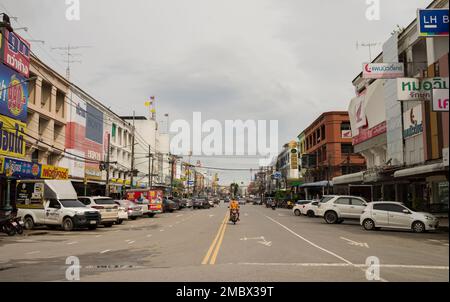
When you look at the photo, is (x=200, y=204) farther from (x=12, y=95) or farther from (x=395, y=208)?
(x=395, y=208)

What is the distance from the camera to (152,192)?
3928 cm

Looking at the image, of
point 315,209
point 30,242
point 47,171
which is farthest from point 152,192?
point 30,242

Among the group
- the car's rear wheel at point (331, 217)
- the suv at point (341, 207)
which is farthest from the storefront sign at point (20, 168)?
the car's rear wheel at point (331, 217)

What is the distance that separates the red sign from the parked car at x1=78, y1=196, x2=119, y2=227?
2591cm

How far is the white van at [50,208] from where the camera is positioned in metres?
23.7

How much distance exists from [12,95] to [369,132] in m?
33.0

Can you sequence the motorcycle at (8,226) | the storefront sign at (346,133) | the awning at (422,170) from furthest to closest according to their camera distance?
the storefront sign at (346,133) → the awning at (422,170) → the motorcycle at (8,226)

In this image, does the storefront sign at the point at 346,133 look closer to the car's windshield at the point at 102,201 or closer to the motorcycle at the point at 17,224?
the car's windshield at the point at 102,201

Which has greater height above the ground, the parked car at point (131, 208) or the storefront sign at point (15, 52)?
the storefront sign at point (15, 52)

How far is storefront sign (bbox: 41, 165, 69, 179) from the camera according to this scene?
32375 mm

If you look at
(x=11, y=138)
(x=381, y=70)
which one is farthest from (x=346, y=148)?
(x=11, y=138)

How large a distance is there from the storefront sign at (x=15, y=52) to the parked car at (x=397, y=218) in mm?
24421

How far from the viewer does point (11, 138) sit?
28219 millimetres
